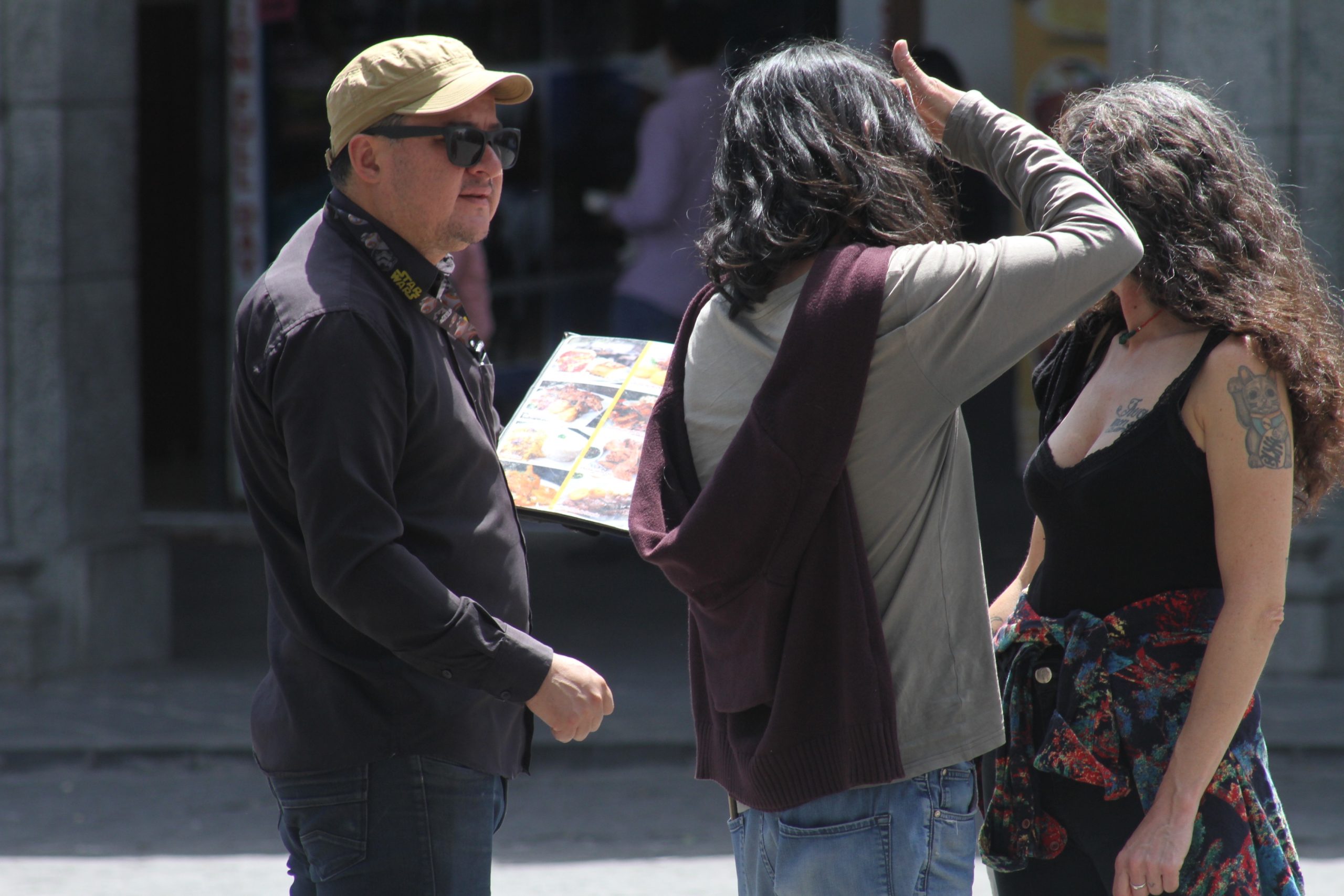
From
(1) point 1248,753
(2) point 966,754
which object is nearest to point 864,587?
(2) point 966,754

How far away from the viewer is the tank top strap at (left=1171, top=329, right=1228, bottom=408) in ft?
7.63

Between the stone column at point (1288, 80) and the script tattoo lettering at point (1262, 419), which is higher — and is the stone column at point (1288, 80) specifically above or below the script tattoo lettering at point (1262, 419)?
above

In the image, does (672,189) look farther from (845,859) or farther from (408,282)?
(845,859)

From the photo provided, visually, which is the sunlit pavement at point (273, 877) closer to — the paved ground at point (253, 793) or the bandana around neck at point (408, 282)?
the paved ground at point (253, 793)

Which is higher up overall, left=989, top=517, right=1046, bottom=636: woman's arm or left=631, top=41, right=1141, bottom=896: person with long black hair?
left=631, top=41, right=1141, bottom=896: person with long black hair

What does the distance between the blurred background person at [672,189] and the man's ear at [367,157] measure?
13.0ft

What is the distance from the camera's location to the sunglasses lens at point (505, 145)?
8.50 ft

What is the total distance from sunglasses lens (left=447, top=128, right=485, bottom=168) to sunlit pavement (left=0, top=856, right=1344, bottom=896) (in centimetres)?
263

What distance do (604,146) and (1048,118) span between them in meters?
2.71

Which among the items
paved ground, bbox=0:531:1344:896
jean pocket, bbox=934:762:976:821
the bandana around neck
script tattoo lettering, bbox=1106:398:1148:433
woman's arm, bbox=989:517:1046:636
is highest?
the bandana around neck

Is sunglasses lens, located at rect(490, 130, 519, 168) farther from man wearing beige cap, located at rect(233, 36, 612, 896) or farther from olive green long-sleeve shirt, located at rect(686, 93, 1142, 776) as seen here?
olive green long-sleeve shirt, located at rect(686, 93, 1142, 776)

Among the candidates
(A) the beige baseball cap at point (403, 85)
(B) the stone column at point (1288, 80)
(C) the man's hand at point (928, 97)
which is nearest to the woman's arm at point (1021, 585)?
(C) the man's hand at point (928, 97)

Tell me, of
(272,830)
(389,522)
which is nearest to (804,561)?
(389,522)

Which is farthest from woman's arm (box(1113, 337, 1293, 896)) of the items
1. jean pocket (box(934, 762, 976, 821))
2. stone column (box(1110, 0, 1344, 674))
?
stone column (box(1110, 0, 1344, 674))
